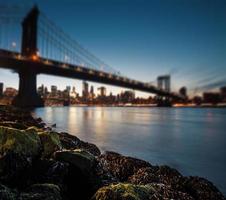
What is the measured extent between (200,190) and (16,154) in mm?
3351

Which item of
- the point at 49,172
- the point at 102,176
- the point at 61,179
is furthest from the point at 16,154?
the point at 102,176

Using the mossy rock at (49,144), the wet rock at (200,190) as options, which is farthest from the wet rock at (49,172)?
the wet rock at (200,190)

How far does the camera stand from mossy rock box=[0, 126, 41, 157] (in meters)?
3.51

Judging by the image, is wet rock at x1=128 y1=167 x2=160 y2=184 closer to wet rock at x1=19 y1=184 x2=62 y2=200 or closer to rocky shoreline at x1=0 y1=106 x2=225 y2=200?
rocky shoreline at x1=0 y1=106 x2=225 y2=200

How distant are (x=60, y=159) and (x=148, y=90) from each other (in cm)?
7324

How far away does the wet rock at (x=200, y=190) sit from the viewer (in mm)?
4277

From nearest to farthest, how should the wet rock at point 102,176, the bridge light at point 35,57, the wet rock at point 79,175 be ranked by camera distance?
the wet rock at point 79,175 → the wet rock at point 102,176 → the bridge light at point 35,57

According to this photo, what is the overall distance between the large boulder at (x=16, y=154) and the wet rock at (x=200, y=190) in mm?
2935

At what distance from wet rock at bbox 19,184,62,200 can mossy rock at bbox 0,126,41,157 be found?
0.87 meters

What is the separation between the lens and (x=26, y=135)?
13.0 feet

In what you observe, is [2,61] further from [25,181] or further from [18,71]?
[25,181]

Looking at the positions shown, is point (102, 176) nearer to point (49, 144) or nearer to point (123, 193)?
point (123, 193)

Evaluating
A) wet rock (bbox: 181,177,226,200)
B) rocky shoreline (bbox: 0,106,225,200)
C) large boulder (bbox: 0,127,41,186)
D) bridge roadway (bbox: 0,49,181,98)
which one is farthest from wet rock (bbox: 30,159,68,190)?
bridge roadway (bbox: 0,49,181,98)

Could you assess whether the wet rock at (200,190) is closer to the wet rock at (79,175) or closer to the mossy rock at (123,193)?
the mossy rock at (123,193)
